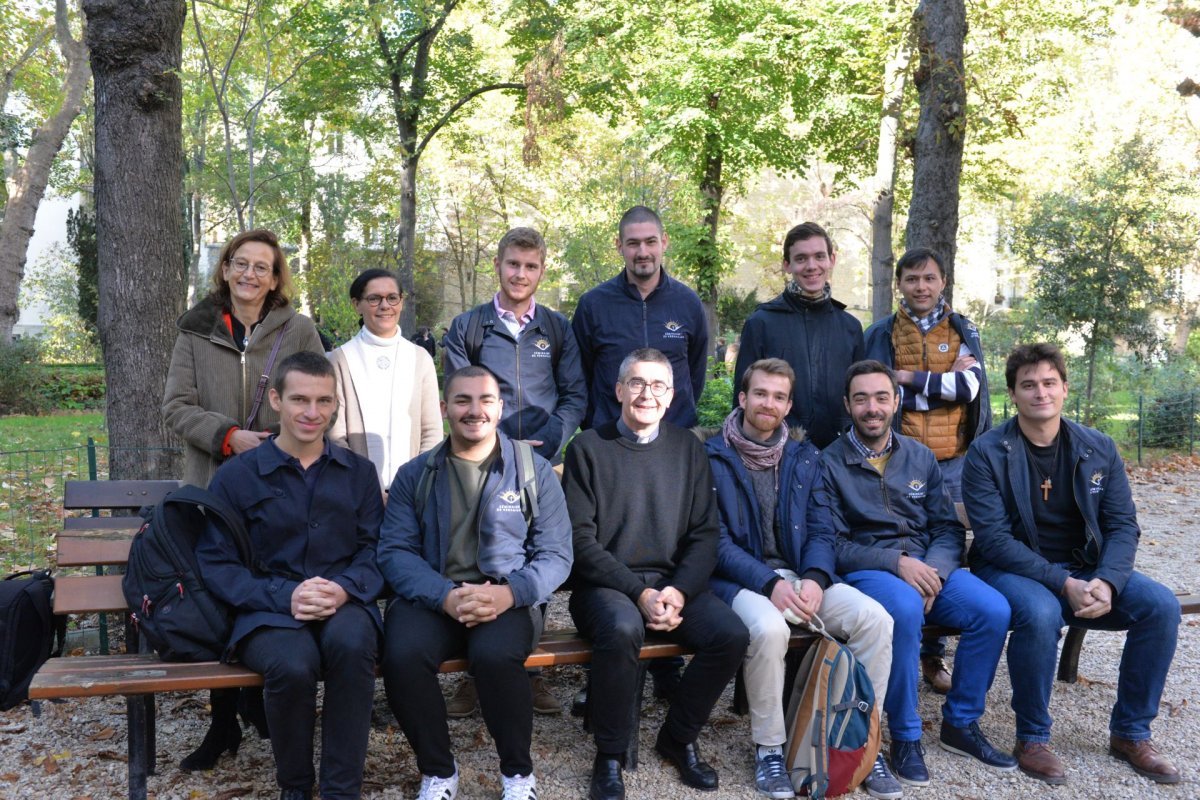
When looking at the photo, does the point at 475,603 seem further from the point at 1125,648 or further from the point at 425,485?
the point at 1125,648

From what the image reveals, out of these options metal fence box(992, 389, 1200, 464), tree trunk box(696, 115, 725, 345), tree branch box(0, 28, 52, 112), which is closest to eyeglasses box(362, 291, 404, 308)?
metal fence box(992, 389, 1200, 464)

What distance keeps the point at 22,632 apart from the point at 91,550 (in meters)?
0.44

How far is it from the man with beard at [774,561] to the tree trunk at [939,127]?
3838 millimetres

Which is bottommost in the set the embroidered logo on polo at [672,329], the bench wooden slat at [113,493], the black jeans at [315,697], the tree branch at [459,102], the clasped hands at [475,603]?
the black jeans at [315,697]

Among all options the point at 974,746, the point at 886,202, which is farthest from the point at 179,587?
the point at 886,202

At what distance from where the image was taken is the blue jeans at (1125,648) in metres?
4.11

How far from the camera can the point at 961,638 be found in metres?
4.26

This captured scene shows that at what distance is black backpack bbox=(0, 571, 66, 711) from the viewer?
411 centimetres

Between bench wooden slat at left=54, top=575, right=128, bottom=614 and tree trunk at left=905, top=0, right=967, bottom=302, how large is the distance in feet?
21.0

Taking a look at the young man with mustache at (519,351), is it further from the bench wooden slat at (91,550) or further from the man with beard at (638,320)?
the bench wooden slat at (91,550)

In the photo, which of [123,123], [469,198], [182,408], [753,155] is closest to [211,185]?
[469,198]

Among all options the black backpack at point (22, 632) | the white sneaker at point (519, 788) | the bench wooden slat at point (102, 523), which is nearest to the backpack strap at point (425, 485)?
the white sneaker at point (519, 788)

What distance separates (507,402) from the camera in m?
4.64

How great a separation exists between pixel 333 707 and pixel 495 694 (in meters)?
0.62
